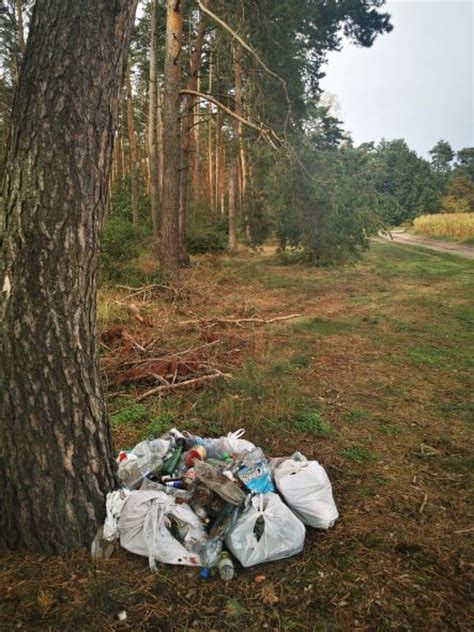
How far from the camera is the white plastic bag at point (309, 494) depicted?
2430mm

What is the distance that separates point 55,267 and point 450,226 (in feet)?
95.3

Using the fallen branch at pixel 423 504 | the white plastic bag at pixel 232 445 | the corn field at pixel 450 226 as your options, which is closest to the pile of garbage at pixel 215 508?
the white plastic bag at pixel 232 445

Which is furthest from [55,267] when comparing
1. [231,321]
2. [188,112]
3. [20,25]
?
[20,25]

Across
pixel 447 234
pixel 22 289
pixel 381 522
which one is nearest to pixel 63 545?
pixel 22 289

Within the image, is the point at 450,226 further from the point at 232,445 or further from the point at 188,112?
the point at 232,445

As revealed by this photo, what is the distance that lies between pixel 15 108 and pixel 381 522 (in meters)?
2.90

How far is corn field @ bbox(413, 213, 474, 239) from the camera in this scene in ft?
81.8

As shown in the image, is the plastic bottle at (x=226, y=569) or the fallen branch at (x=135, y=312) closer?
the plastic bottle at (x=226, y=569)

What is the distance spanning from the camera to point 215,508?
2.39m

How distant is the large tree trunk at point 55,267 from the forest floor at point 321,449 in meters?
0.30

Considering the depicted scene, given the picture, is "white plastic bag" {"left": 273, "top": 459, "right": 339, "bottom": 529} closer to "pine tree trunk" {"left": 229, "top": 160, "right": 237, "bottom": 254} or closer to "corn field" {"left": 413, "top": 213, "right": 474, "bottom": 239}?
"pine tree trunk" {"left": 229, "top": 160, "right": 237, "bottom": 254}

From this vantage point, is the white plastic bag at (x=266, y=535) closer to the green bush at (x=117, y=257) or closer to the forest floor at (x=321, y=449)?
the forest floor at (x=321, y=449)

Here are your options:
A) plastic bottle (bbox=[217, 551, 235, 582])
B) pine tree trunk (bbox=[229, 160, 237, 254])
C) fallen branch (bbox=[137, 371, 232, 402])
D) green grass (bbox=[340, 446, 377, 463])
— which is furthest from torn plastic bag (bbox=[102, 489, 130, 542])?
pine tree trunk (bbox=[229, 160, 237, 254])

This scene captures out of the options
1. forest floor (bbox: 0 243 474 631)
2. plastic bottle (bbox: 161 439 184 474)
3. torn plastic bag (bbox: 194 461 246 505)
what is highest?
torn plastic bag (bbox: 194 461 246 505)
